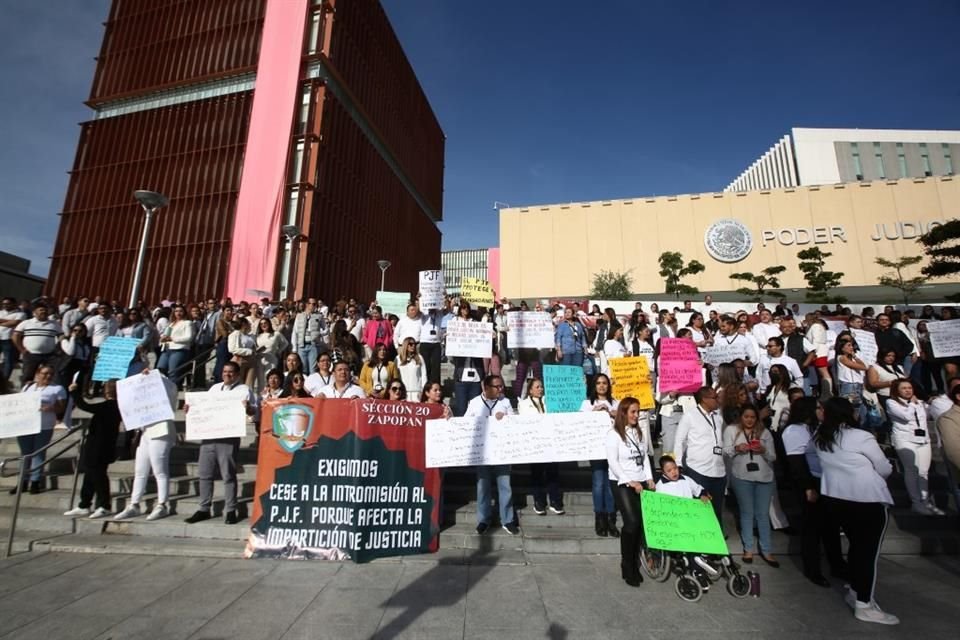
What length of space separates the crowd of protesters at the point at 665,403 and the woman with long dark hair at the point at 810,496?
0.02 meters

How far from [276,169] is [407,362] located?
22.4 meters

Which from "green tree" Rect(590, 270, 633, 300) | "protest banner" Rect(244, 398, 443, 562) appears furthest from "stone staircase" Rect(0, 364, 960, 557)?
"green tree" Rect(590, 270, 633, 300)

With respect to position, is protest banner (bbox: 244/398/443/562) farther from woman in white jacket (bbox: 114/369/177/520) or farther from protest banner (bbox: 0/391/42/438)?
protest banner (bbox: 0/391/42/438)

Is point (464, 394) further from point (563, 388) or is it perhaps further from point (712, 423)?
point (712, 423)

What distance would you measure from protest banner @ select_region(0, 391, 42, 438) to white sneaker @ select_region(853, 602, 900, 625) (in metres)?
9.50

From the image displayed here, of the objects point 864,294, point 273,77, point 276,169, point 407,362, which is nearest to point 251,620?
point 407,362

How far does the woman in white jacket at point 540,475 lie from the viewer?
6.23 meters

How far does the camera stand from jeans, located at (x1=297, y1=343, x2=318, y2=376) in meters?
10.2

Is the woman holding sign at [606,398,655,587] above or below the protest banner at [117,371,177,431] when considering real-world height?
below

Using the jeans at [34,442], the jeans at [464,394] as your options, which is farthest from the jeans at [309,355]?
the jeans at [34,442]

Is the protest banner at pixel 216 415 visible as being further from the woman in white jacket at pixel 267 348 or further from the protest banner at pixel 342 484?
the woman in white jacket at pixel 267 348

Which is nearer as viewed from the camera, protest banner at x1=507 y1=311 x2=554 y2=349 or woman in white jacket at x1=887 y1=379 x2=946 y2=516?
woman in white jacket at x1=887 y1=379 x2=946 y2=516

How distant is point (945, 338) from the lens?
27.3 feet

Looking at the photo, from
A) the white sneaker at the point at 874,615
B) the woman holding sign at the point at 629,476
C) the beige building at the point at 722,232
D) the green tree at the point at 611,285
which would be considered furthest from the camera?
the beige building at the point at 722,232
